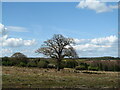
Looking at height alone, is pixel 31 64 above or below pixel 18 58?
below

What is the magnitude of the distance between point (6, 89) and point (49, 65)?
40.6 metres

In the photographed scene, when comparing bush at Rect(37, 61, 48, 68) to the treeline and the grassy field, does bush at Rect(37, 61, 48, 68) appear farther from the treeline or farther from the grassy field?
the grassy field

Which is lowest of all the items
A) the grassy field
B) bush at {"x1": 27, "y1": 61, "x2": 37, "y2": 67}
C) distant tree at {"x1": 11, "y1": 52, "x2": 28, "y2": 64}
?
the grassy field

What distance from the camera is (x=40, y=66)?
192ft

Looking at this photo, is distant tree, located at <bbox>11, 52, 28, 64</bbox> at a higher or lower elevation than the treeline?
higher

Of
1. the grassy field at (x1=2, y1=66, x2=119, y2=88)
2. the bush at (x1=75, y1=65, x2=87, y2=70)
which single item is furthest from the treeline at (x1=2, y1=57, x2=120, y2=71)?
the grassy field at (x1=2, y1=66, x2=119, y2=88)

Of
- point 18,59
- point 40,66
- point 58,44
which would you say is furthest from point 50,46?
point 18,59

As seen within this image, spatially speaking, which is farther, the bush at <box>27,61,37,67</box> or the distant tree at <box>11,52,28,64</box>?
the distant tree at <box>11,52,28,64</box>

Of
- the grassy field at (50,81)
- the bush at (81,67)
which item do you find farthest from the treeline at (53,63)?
the grassy field at (50,81)

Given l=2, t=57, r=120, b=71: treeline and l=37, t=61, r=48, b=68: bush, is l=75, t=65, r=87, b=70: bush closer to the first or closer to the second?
l=2, t=57, r=120, b=71: treeline

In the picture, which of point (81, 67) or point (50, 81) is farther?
point (81, 67)

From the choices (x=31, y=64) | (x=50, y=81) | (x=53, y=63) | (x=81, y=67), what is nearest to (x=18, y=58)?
(x=31, y=64)

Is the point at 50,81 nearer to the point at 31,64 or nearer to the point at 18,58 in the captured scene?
the point at 31,64

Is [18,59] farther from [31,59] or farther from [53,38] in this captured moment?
[53,38]
